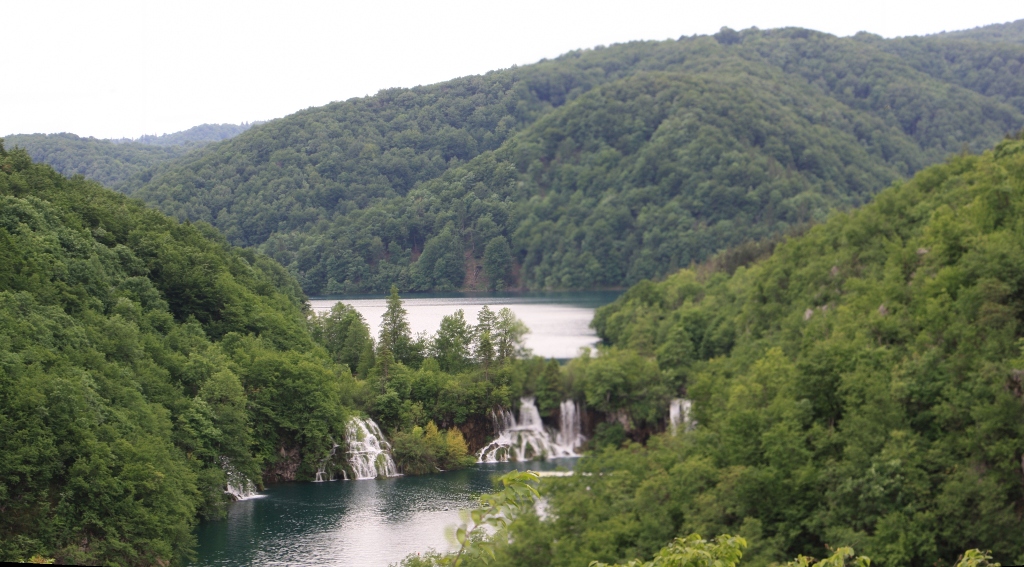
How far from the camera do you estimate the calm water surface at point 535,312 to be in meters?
107

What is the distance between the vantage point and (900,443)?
135 feet

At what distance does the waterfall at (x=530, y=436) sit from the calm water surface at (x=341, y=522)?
684 centimetres

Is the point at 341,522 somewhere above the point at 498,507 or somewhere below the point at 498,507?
below

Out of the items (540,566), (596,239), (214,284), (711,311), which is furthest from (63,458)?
(596,239)

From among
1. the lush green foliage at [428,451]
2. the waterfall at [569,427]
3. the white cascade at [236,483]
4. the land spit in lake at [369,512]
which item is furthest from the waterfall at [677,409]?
the white cascade at [236,483]

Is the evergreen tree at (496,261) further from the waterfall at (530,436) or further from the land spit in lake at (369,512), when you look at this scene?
the land spit in lake at (369,512)

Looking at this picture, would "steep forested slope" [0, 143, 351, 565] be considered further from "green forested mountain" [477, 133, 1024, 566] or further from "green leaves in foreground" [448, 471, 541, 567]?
"green leaves in foreground" [448, 471, 541, 567]

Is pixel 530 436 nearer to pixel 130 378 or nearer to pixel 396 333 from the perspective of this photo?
pixel 396 333

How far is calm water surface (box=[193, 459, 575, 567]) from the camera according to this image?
46.0 metres

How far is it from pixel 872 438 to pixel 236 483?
106 ft

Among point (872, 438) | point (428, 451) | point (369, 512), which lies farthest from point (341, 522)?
point (872, 438)

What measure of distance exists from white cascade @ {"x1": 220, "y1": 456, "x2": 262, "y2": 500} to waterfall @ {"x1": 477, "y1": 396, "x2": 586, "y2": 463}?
16.5m

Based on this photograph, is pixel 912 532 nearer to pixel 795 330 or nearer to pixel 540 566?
pixel 540 566

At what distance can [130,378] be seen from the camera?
55.5m
